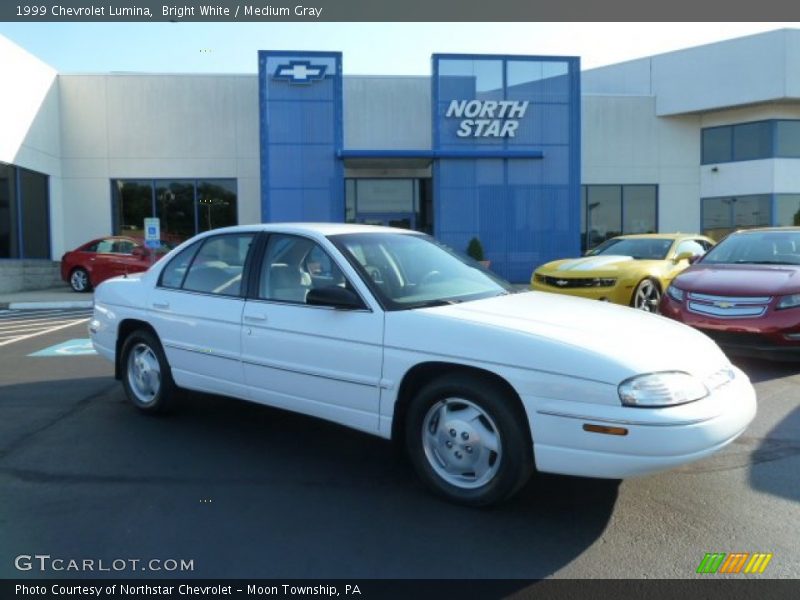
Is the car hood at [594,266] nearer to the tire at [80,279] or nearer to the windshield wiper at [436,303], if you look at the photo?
the windshield wiper at [436,303]

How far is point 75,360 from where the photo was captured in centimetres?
812

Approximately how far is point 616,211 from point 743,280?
1871cm

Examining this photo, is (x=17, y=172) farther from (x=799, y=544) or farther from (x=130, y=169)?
(x=799, y=544)

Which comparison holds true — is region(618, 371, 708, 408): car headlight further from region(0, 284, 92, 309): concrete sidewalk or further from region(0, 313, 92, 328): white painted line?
region(0, 284, 92, 309): concrete sidewalk

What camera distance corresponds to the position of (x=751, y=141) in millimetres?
24703

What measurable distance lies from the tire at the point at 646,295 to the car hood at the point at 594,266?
0.98 ft

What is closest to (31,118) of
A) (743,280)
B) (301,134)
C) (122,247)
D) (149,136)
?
(149,136)

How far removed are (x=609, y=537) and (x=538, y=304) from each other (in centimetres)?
145

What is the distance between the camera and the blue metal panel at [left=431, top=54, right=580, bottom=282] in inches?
791

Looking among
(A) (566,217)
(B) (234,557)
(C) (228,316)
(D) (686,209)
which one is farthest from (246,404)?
(D) (686,209)

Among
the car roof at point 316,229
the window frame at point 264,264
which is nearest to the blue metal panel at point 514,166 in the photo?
the car roof at point 316,229

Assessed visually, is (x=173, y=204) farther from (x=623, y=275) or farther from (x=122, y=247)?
(x=623, y=275)

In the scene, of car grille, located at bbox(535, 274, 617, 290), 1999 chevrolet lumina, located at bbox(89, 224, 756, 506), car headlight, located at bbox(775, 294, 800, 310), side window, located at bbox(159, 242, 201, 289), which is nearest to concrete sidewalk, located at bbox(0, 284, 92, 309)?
car grille, located at bbox(535, 274, 617, 290)

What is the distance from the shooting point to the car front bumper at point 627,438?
127 inches
